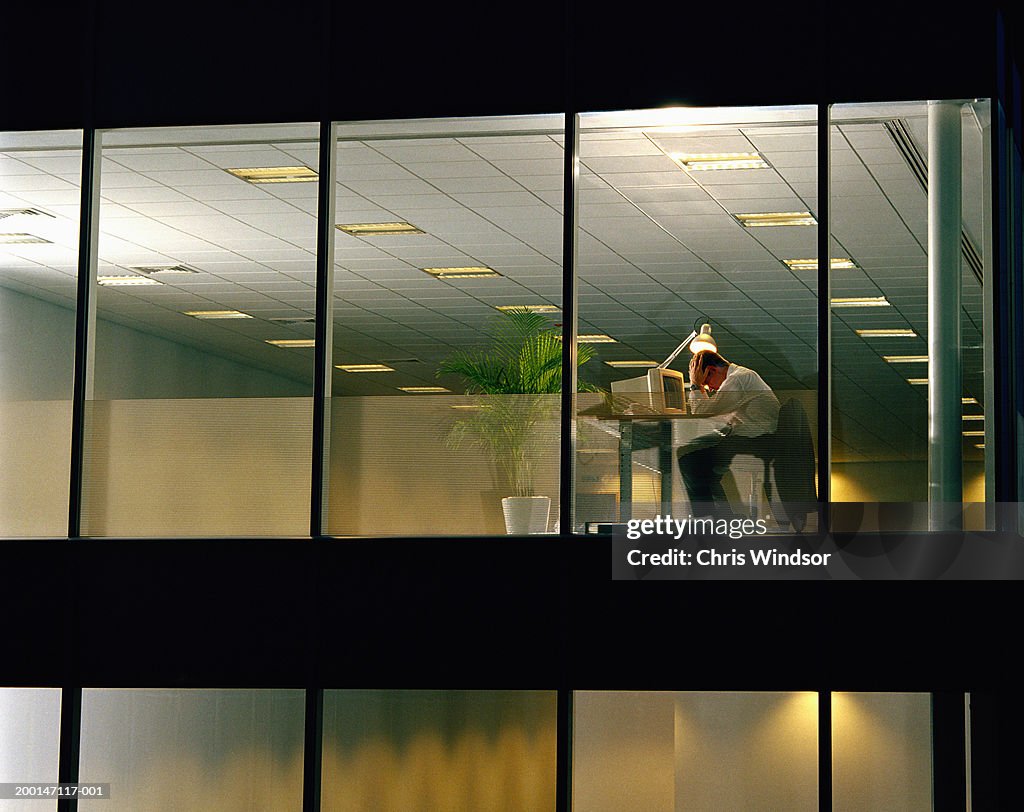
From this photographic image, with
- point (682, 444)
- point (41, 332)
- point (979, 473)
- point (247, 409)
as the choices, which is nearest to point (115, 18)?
point (41, 332)

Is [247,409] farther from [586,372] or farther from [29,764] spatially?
[29,764]

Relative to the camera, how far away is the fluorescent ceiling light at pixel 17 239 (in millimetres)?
8234

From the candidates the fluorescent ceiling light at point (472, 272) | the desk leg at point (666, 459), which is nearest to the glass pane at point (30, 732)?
the fluorescent ceiling light at point (472, 272)

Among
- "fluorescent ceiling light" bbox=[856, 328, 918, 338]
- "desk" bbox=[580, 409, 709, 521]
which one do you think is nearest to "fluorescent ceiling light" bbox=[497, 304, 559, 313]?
"desk" bbox=[580, 409, 709, 521]

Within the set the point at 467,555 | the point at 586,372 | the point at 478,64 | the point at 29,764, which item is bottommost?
the point at 29,764

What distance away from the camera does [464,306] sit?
24.5 ft

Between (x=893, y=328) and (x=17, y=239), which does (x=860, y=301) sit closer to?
(x=893, y=328)

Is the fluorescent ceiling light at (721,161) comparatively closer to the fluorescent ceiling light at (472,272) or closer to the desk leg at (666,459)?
the fluorescent ceiling light at (472,272)

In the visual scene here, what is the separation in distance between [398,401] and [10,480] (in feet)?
7.86

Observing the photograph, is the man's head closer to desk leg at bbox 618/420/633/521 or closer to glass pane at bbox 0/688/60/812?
desk leg at bbox 618/420/633/521

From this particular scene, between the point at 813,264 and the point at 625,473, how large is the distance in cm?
148

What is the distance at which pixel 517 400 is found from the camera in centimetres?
750

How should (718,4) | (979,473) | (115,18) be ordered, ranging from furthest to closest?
(115,18), (718,4), (979,473)

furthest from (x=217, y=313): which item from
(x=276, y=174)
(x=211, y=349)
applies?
(x=276, y=174)
